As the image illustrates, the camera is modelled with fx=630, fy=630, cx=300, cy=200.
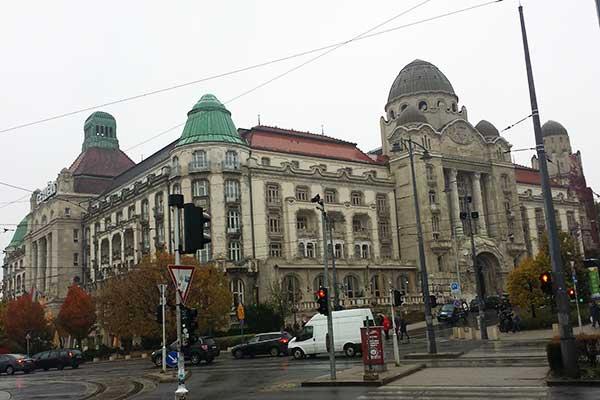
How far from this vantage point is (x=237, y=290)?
61250 millimetres

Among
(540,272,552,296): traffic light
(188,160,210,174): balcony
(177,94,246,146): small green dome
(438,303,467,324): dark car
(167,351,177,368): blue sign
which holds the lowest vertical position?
(167,351,177,368): blue sign

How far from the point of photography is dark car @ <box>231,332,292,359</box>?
39.4 meters

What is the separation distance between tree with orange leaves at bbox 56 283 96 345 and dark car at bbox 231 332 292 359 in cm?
3475

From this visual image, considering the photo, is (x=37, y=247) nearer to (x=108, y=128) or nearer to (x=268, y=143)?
(x=108, y=128)

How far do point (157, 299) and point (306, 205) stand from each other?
76.7 ft

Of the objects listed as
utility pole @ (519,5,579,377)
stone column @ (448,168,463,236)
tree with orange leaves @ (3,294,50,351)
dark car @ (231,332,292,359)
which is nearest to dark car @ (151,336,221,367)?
dark car @ (231,332,292,359)

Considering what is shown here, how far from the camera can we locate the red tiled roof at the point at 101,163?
94.3 m

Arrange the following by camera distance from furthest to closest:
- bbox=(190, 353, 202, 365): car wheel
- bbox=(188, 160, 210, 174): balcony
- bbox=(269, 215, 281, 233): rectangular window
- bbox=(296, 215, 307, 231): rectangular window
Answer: bbox=(296, 215, 307, 231): rectangular window, bbox=(269, 215, 281, 233): rectangular window, bbox=(188, 160, 210, 174): balcony, bbox=(190, 353, 202, 365): car wheel

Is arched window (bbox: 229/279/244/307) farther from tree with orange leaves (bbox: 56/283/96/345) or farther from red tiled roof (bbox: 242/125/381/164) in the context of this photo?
tree with orange leaves (bbox: 56/283/96/345)

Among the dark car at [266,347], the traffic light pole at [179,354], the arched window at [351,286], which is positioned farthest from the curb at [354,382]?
the arched window at [351,286]

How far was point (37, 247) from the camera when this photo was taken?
314ft

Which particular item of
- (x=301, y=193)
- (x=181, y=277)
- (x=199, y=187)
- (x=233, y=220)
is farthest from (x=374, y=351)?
(x=301, y=193)

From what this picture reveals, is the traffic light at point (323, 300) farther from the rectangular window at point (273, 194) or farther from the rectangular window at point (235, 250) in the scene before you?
the rectangular window at point (273, 194)

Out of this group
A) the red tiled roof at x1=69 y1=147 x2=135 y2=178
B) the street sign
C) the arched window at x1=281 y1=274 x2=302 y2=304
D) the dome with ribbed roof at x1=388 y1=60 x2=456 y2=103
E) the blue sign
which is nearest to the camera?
the street sign
